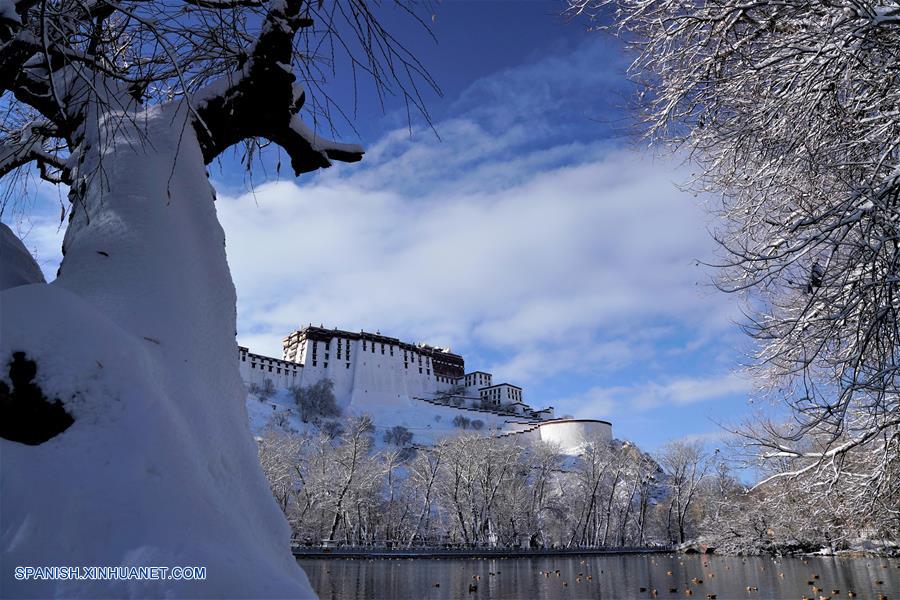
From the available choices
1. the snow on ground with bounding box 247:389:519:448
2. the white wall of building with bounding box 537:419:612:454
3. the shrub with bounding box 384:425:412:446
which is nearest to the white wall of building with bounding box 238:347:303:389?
the snow on ground with bounding box 247:389:519:448

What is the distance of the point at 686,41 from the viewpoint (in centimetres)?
525

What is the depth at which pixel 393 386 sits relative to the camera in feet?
302

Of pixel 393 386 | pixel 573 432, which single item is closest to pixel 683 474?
pixel 573 432

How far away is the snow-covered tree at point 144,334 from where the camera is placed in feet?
6.60

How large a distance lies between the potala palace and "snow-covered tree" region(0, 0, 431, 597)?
78.3 m

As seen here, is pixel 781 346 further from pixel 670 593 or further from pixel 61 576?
pixel 670 593

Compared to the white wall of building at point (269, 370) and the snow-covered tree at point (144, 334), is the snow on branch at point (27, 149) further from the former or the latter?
the white wall of building at point (269, 370)

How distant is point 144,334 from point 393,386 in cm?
9095

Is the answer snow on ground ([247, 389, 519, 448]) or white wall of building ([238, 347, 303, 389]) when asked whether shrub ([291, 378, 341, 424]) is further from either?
white wall of building ([238, 347, 303, 389])

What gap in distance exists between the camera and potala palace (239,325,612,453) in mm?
82188

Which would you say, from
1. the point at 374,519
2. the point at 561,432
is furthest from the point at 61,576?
the point at 561,432

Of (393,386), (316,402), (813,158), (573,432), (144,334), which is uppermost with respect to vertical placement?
(393,386)

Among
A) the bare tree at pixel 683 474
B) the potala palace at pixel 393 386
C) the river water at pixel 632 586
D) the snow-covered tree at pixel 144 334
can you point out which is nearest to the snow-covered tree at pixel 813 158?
the snow-covered tree at pixel 144 334

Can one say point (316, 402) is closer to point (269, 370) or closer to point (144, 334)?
point (269, 370)
